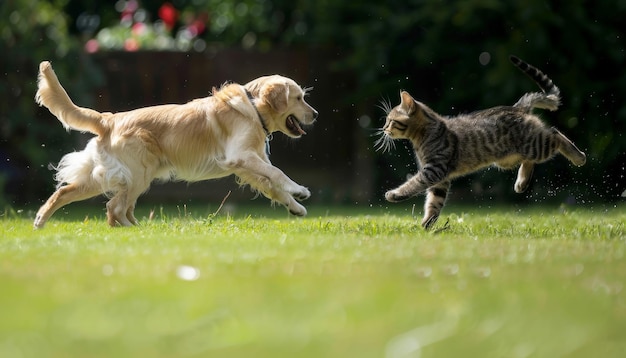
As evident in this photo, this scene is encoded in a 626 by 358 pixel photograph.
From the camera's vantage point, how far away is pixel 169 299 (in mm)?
3920

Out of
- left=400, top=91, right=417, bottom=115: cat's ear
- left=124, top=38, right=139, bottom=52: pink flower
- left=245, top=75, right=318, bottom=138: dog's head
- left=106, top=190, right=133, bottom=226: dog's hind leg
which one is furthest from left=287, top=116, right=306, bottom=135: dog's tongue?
left=124, top=38, right=139, bottom=52: pink flower

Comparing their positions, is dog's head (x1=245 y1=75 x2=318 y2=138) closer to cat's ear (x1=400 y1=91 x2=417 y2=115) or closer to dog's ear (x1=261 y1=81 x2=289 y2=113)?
dog's ear (x1=261 y1=81 x2=289 y2=113)

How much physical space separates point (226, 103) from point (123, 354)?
4.75 m

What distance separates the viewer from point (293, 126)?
7.86 m

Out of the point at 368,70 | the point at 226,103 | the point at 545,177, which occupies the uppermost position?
the point at 226,103

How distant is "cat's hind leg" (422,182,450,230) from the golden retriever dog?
47.9 inches

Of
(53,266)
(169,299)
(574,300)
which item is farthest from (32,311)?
(574,300)

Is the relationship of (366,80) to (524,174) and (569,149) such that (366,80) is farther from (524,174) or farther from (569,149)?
(569,149)

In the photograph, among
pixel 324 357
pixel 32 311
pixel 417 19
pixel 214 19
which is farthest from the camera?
pixel 214 19

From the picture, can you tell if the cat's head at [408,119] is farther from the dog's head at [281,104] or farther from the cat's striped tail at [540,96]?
the cat's striped tail at [540,96]

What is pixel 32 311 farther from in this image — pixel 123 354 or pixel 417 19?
pixel 417 19

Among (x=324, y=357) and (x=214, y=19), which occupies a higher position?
(x=324, y=357)

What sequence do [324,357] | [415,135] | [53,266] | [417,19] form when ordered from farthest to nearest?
[417,19] < [415,135] < [53,266] < [324,357]

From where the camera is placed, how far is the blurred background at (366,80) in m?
11.1
